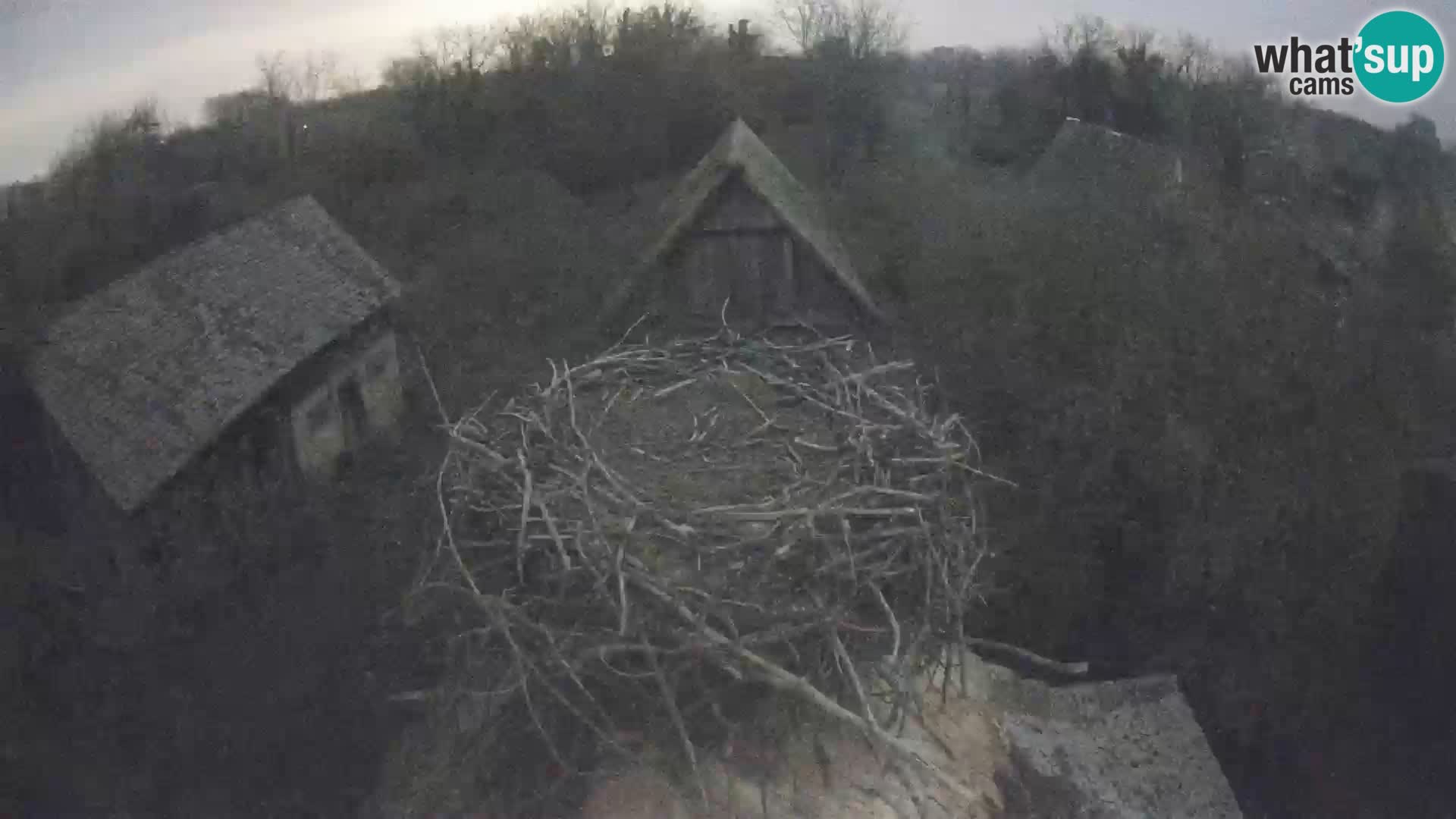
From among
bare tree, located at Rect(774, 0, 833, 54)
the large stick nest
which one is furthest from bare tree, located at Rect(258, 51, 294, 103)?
bare tree, located at Rect(774, 0, 833, 54)

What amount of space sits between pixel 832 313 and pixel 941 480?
195 inches

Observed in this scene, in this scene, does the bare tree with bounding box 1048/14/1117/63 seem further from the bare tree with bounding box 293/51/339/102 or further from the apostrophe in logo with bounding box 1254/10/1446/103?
the bare tree with bounding box 293/51/339/102

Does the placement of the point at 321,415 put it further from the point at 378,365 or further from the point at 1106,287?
the point at 1106,287

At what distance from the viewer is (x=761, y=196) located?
8609mm

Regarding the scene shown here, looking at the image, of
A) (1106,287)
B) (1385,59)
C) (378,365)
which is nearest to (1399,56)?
(1385,59)

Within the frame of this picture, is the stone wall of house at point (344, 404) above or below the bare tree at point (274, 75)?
below

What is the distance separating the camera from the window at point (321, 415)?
7875 millimetres

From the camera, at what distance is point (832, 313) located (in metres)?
8.88

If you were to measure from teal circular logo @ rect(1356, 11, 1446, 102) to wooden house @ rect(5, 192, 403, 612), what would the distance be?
6.96 meters

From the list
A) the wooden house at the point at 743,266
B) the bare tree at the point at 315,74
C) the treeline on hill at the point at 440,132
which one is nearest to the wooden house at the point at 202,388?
the treeline on hill at the point at 440,132

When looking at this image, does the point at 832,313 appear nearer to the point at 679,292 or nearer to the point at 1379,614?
the point at 679,292

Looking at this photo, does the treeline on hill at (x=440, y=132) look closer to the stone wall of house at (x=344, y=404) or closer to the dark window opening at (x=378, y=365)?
the dark window opening at (x=378, y=365)

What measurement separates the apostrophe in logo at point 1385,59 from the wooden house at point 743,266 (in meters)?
3.32

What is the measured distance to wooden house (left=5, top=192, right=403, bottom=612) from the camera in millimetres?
6195
